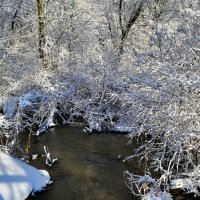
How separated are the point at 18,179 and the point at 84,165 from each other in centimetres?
291

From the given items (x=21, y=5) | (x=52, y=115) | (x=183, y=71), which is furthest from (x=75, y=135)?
(x=21, y=5)

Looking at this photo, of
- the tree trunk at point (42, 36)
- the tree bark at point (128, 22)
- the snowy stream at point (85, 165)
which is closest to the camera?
the snowy stream at point (85, 165)

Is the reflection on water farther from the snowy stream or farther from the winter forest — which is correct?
the winter forest

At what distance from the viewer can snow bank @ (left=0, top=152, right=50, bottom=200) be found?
9312 millimetres

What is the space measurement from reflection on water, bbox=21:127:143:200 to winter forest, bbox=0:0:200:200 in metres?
0.37

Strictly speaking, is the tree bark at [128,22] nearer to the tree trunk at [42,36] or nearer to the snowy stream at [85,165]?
the tree trunk at [42,36]

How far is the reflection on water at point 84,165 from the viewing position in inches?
417

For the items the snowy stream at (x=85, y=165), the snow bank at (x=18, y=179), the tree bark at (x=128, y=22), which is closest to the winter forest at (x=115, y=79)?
the tree bark at (x=128, y=22)

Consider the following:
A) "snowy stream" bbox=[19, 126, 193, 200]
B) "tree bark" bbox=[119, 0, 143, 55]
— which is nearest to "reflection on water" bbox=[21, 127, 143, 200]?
"snowy stream" bbox=[19, 126, 193, 200]

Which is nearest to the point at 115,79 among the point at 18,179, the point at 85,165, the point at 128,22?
the point at 85,165

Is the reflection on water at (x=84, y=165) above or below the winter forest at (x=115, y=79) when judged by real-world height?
below

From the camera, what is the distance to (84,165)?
12328mm

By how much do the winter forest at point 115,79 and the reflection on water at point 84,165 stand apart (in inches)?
14.7

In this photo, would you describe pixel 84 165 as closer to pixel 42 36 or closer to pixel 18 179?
pixel 18 179
